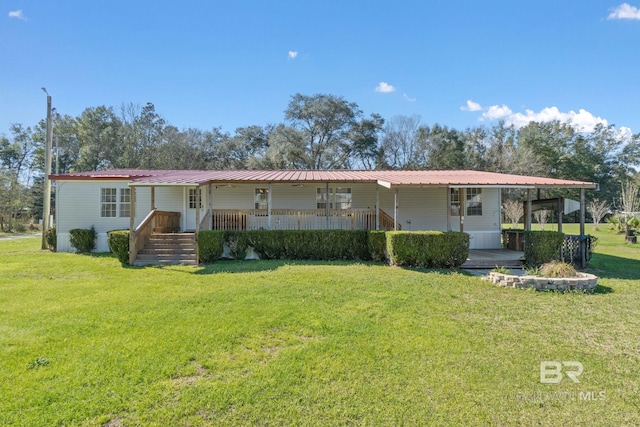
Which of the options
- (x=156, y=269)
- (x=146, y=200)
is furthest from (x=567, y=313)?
(x=146, y=200)

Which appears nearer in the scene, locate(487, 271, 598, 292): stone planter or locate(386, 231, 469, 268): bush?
locate(487, 271, 598, 292): stone planter

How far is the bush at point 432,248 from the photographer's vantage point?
934 centimetres

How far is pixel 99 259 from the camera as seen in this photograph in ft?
35.5

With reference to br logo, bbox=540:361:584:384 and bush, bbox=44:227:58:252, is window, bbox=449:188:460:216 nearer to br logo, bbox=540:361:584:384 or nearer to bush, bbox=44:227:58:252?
br logo, bbox=540:361:584:384

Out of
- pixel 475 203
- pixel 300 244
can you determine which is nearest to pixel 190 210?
pixel 300 244

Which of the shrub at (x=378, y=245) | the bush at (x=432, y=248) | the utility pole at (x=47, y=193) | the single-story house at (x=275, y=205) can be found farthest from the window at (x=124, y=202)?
the bush at (x=432, y=248)

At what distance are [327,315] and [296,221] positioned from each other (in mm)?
6919

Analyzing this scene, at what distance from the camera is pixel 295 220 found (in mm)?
12023

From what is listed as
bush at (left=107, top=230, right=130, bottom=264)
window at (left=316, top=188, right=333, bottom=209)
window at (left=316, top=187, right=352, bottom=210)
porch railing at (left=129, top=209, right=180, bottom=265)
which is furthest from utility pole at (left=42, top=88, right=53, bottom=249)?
window at (left=316, top=187, right=352, bottom=210)

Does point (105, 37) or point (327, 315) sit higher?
point (105, 37)

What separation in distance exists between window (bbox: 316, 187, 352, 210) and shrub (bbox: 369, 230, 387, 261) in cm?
339

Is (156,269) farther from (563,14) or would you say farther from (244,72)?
(563,14)

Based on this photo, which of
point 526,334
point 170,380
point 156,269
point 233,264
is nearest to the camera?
point 170,380

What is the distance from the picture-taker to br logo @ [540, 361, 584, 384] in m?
3.45
